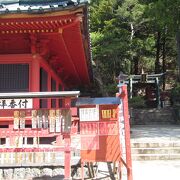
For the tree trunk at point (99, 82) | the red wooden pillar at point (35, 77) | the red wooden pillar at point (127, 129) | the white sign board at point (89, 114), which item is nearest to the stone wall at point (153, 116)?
the tree trunk at point (99, 82)

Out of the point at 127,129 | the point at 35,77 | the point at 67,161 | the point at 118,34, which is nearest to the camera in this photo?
the point at 67,161

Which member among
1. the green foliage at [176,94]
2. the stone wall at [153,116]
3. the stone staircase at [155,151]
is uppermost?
the green foliage at [176,94]

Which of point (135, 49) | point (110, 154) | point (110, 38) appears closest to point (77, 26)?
point (110, 154)

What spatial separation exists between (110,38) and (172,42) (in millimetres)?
8412

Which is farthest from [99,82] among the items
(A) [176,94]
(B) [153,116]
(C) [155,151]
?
(C) [155,151]

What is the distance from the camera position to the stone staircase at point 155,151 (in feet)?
31.6

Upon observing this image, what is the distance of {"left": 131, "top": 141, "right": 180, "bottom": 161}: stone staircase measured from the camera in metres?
9.62

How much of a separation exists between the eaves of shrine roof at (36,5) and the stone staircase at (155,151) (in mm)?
4891

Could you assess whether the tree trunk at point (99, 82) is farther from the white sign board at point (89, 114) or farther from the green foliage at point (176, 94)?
the white sign board at point (89, 114)

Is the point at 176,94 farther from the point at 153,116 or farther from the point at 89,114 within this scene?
the point at 89,114

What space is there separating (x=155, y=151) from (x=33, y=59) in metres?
4.69

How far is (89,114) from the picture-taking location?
6.62 metres

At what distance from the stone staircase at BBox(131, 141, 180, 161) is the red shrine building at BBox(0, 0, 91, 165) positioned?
7.65 feet

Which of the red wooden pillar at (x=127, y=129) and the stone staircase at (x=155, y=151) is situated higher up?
the red wooden pillar at (x=127, y=129)
